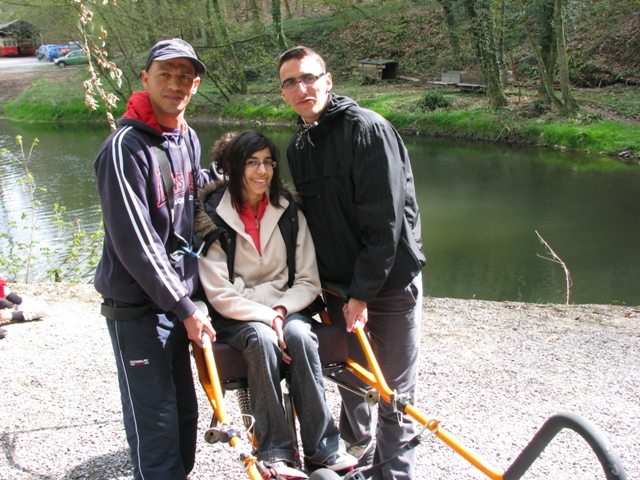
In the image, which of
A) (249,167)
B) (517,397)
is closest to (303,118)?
(249,167)

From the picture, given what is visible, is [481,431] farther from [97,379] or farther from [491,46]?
[491,46]

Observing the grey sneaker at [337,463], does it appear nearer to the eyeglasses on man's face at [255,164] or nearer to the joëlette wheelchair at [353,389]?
the joëlette wheelchair at [353,389]

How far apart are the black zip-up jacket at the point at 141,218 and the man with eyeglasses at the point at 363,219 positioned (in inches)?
23.2

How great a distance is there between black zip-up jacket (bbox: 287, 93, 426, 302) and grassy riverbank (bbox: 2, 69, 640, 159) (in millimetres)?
14774

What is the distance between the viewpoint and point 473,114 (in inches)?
763

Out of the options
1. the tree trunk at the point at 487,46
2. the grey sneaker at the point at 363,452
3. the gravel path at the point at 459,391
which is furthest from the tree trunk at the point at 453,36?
the grey sneaker at the point at 363,452

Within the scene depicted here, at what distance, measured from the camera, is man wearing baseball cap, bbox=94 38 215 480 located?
95.6 inches

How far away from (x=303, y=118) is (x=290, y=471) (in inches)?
59.6

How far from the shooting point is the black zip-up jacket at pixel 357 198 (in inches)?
104

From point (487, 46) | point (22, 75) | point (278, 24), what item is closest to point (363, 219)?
point (487, 46)

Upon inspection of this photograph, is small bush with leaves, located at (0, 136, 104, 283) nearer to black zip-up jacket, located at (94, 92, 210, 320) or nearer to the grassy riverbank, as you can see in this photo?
black zip-up jacket, located at (94, 92, 210, 320)

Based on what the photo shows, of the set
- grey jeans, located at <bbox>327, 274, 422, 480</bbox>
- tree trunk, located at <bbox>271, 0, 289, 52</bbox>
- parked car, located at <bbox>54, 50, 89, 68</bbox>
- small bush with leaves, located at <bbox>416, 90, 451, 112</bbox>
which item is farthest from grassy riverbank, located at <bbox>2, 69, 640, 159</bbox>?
grey jeans, located at <bbox>327, 274, 422, 480</bbox>

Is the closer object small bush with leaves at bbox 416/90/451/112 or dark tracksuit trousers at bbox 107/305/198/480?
dark tracksuit trousers at bbox 107/305/198/480

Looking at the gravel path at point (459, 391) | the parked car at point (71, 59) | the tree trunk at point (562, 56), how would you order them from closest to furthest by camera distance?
the gravel path at point (459, 391) < the tree trunk at point (562, 56) < the parked car at point (71, 59)
